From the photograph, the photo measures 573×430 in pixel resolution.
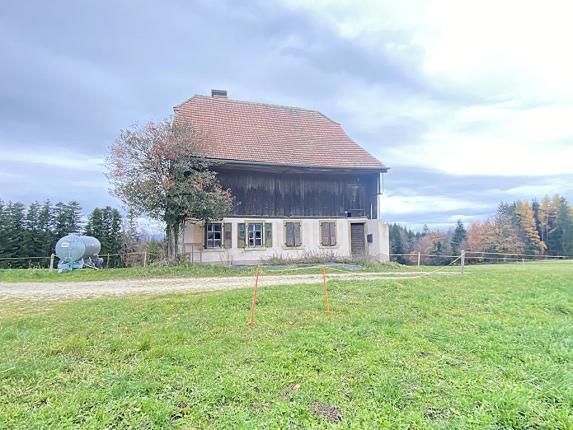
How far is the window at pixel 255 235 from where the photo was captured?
20.5m

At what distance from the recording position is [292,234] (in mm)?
21312

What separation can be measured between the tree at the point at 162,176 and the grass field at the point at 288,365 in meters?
8.24

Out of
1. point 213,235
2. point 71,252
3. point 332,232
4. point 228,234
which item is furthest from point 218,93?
point 71,252

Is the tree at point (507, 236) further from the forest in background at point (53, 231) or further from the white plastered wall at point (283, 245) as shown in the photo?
the forest in background at point (53, 231)

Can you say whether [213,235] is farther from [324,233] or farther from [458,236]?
[458,236]

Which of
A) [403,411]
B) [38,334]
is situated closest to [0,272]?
[38,334]

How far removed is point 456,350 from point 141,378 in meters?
4.49

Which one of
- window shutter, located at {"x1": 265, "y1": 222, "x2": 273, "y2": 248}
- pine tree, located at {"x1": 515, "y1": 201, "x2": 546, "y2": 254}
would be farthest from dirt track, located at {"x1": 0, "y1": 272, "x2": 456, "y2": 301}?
pine tree, located at {"x1": 515, "y1": 201, "x2": 546, "y2": 254}

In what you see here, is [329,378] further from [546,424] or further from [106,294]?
[106,294]

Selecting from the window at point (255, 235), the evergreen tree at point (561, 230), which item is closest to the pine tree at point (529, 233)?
the evergreen tree at point (561, 230)

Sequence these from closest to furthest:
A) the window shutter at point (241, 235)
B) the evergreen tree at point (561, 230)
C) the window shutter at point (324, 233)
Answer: the window shutter at point (241, 235), the window shutter at point (324, 233), the evergreen tree at point (561, 230)

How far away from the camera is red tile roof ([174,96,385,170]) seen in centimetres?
2091

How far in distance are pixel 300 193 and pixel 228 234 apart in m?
5.18

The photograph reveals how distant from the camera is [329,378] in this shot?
440 centimetres
